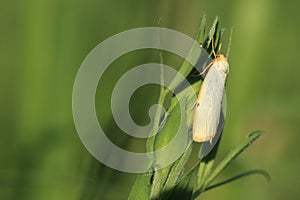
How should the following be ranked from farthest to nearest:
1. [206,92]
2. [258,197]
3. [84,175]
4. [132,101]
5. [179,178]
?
[258,197] → [132,101] → [84,175] → [206,92] → [179,178]

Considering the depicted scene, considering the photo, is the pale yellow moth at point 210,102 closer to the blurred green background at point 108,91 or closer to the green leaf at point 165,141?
the green leaf at point 165,141

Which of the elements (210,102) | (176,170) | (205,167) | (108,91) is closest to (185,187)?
(176,170)

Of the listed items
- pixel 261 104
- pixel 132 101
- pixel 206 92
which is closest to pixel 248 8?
pixel 261 104

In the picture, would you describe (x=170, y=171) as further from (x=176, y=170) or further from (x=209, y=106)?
(x=209, y=106)

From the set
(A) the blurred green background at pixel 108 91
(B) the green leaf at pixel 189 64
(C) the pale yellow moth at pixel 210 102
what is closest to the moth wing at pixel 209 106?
(C) the pale yellow moth at pixel 210 102

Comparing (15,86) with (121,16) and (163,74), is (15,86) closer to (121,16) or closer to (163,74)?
(121,16)

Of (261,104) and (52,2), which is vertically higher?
(52,2)
